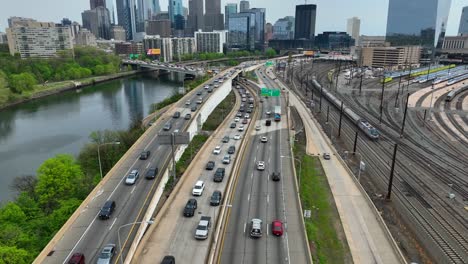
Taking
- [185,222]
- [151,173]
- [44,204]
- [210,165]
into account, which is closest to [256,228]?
[185,222]

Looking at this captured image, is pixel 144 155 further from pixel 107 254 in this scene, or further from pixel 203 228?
pixel 107 254

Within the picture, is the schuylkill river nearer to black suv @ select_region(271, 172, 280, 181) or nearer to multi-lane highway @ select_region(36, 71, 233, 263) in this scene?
multi-lane highway @ select_region(36, 71, 233, 263)

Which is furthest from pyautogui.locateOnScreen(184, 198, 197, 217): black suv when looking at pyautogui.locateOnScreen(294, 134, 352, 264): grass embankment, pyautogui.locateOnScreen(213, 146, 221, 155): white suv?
pyautogui.locateOnScreen(213, 146, 221, 155): white suv

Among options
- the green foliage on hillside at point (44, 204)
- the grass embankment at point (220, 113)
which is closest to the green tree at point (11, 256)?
the green foliage on hillside at point (44, 204)

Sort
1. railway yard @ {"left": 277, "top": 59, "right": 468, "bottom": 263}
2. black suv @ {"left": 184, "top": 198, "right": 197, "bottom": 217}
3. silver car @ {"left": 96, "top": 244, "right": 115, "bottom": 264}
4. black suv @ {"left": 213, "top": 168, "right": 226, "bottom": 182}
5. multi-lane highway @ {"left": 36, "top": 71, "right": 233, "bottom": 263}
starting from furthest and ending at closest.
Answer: black suv @ {"left": 213, "top": 168, "right": 226, "bottom": 182} → railway yard @ {"left": 277, "top": 59, "right": 468, "bottom": 263} → black suv @ {"left": 184, "top": 198, "right": 197, "bottom": 217} → multi-lane highway @ {"left": 36, "top": 71, "right": 233, "bottom": 263} → silver car @ {"left": 96, "top": 244, "right": 115, "bottom": 264}

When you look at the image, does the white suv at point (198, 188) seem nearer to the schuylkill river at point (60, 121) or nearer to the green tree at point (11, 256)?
the green tree at point (11, 256)

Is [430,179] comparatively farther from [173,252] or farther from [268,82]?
[268,82]

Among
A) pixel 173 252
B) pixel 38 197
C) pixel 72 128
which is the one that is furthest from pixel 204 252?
pixel 72 128
